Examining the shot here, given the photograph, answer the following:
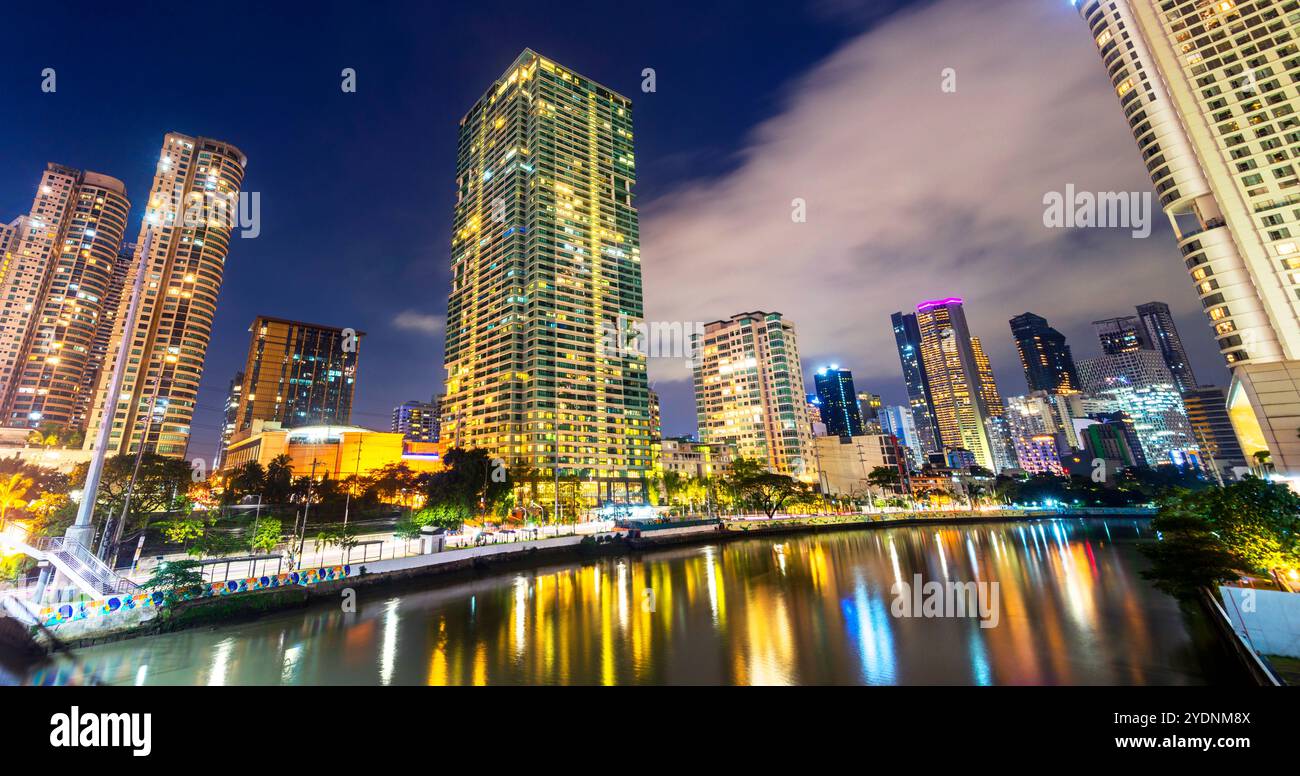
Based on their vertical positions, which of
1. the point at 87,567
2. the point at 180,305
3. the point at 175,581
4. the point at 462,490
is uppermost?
the point at 180,305

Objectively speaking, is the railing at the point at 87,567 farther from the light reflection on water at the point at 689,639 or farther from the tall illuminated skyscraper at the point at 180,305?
the tall illuminated skyscraper at the point at 180,305

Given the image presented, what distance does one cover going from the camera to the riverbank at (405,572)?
3022cm

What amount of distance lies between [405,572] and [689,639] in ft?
109

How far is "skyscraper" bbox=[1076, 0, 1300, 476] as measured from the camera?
58.8 meters

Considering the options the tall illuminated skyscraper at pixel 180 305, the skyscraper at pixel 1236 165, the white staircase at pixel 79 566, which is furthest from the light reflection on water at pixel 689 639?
the tall illuminated skyscraper at pixel 180 305

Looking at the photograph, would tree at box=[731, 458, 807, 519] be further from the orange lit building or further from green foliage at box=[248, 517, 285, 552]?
green foliage at box=[248, 517, 285, 552]

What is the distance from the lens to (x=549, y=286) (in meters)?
150

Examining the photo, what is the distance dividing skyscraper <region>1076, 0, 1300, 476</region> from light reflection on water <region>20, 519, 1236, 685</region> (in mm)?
32597

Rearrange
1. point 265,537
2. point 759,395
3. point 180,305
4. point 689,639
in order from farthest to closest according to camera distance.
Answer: point 759,395, point 180,305, point 265,537, point 689,639

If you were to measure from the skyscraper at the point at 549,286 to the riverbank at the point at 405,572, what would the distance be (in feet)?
171

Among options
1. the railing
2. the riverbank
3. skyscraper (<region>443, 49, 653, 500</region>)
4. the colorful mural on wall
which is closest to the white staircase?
the railing

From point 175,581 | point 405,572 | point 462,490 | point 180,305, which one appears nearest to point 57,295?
point 180,305

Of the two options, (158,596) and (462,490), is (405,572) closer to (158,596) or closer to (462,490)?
(158,596)
